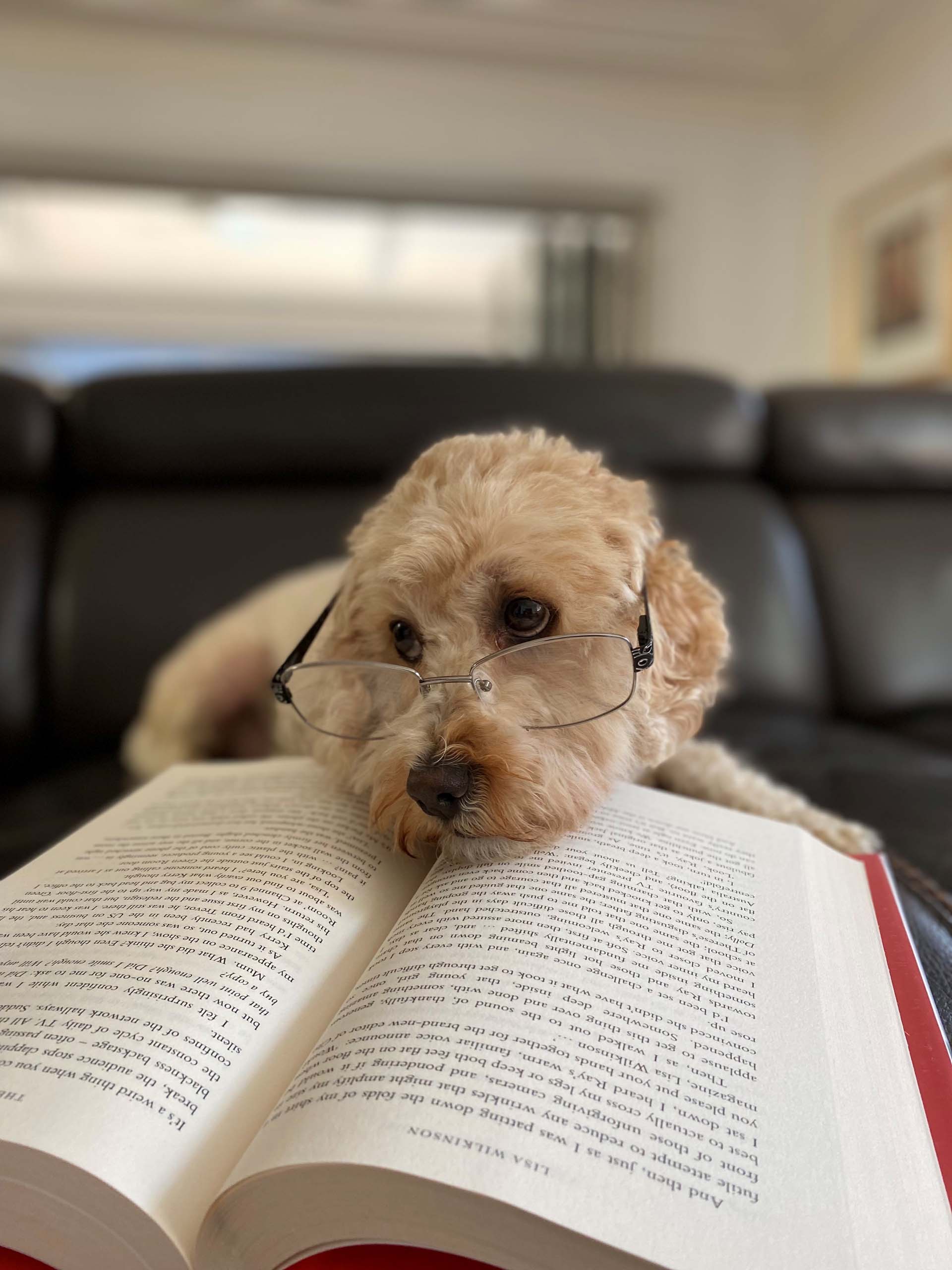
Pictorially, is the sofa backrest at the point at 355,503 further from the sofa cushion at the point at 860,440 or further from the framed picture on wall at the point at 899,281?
the framed picture on wall at the point at 899,281

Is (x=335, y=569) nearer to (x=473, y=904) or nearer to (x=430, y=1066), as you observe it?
(x=473, y=904)

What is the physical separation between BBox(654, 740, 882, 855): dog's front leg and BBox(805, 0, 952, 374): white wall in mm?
3775

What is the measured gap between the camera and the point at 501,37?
4133 mm

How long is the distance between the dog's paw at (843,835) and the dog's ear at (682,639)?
0.53 feet

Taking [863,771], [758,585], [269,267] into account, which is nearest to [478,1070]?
[863,771]

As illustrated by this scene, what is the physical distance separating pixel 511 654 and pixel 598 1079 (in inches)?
15.1

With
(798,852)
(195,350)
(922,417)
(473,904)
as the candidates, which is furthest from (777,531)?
(195,350)

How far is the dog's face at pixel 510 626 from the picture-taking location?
0.66 m

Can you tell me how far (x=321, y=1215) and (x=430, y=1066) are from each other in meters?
0.08

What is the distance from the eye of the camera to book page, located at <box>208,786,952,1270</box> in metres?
0.37

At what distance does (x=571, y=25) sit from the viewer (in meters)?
4.10

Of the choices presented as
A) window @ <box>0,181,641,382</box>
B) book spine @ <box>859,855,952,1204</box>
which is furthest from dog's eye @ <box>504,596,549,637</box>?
window @ <box>0,181,641,382</box>

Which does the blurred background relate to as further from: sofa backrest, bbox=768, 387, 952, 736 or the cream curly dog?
the cream curly dog

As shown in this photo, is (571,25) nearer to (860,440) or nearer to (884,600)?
(860,440)
